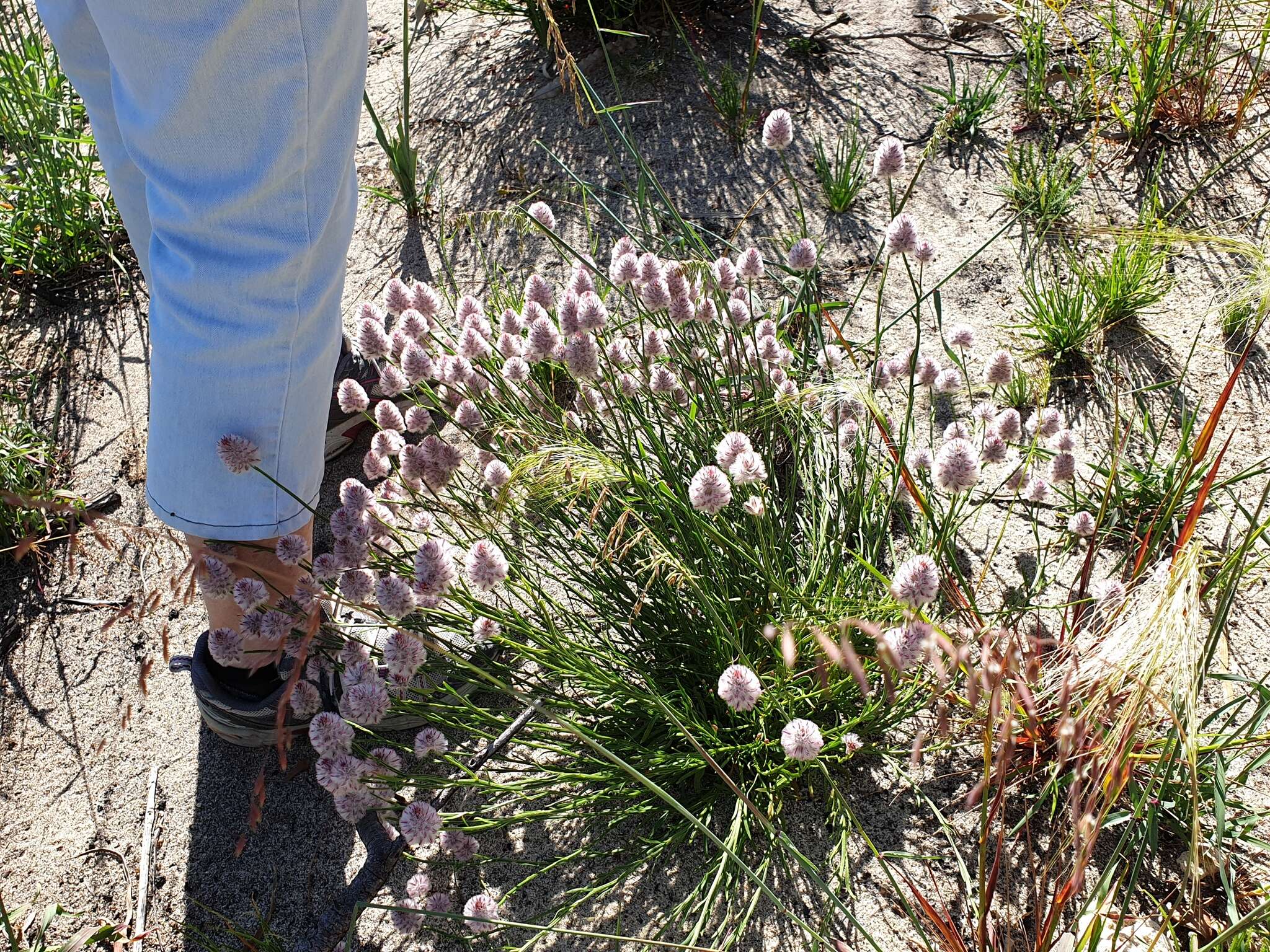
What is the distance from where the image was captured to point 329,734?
1331mm

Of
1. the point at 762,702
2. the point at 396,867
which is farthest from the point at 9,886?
the point at 762,702

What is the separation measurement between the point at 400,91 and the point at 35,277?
1256 mm

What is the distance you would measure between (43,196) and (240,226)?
1717 millimetres

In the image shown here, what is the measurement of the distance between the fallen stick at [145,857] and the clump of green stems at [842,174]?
2.07m

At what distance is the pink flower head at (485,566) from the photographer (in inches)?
50.8

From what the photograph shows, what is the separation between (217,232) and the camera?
1386 mm

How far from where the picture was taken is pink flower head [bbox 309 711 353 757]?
1.33 metres

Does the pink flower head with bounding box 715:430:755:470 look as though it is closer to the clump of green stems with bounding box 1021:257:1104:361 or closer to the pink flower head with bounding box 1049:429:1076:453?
the pink flower head with bounding box 1049:429:1076:453

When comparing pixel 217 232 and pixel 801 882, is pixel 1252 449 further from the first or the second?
pixel 217 232

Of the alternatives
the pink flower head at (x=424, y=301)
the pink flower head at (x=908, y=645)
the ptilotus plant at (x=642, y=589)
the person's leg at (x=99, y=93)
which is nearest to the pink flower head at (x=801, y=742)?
the ptilotus plant at (x=642, y=589)

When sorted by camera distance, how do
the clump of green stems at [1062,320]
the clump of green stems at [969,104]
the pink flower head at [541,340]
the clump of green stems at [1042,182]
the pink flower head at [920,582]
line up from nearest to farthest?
the pink flower head at [920,582]
the pink flower head at [541,340]
the clump of green stems at [1062,320]
the clump of green stems at [1042,182]
the clump of green stems at [969,104]

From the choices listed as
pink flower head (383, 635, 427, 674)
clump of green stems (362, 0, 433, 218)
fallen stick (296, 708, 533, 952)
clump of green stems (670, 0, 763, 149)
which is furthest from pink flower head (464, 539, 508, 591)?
clump of green stems (670, 0, 763, 149)

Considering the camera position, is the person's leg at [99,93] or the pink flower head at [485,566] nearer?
the pink flower head at [485,566]

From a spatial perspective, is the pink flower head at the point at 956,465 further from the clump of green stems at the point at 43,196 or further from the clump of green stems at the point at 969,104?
the clump of green stems at the point at 43,196
